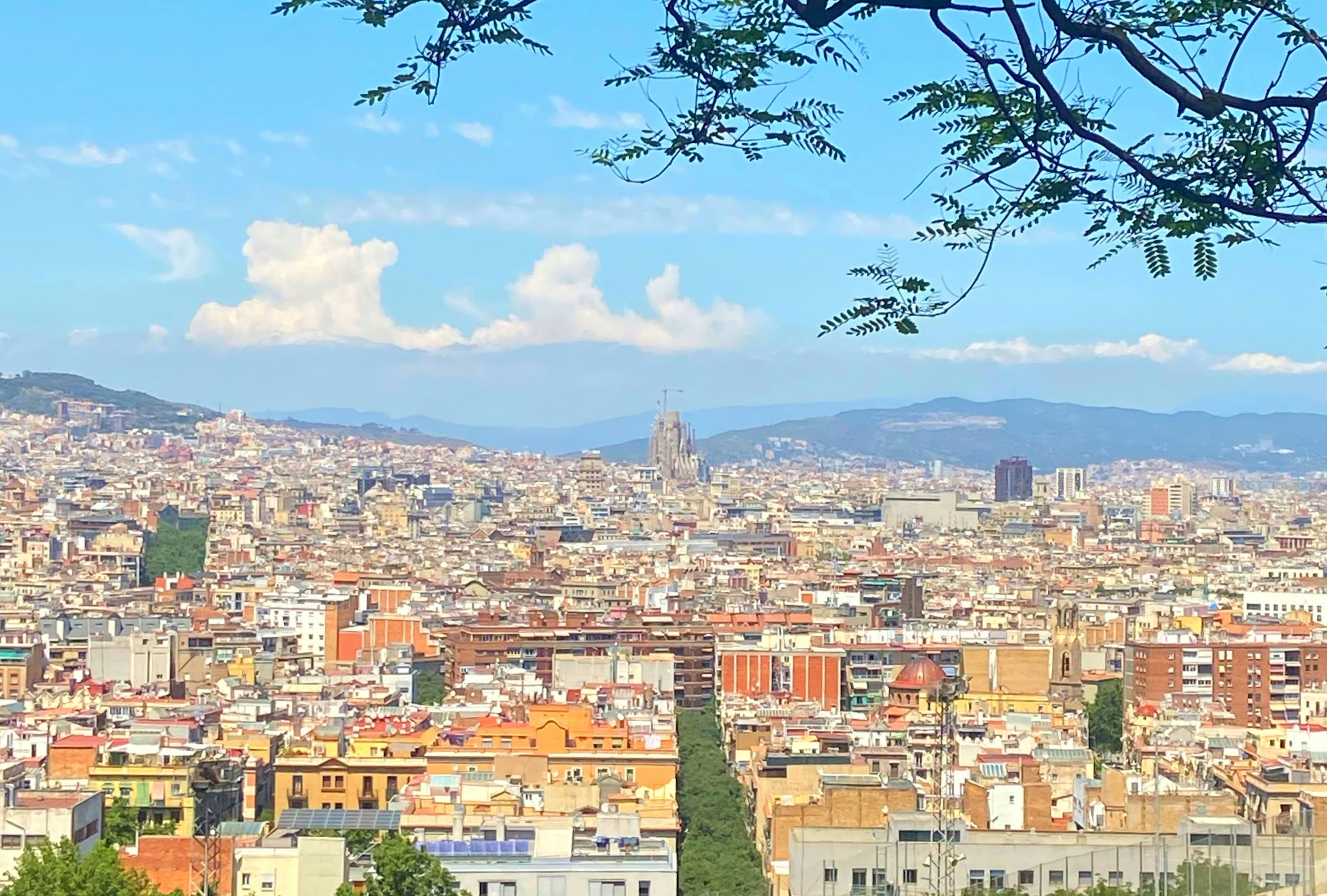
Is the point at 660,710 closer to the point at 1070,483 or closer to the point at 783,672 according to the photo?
the point at 783,672

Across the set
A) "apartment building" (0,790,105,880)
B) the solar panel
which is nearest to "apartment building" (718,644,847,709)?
the solar panel

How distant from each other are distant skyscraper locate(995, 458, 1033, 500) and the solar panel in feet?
398

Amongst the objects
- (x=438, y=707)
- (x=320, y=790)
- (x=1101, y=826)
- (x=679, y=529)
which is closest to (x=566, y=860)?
(x=1101, y=826)

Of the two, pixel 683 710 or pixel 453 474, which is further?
pixel 453 474

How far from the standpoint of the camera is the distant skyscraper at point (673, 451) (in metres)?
160

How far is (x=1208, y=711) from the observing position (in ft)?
111

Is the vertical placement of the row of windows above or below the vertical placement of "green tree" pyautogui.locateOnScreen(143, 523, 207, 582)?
below

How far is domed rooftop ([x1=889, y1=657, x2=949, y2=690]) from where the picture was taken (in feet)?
120

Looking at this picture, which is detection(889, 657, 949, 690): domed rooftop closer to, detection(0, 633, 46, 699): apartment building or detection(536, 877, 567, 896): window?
detection(0, 633, 46, 699): apartment building

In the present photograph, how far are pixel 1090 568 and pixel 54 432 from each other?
315 feet

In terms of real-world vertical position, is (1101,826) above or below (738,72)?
below

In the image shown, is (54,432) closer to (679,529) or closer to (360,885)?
(679,529)

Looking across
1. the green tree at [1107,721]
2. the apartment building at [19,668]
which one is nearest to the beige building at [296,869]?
the green tree at [1107,721]

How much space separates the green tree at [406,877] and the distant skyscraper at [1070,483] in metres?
138
